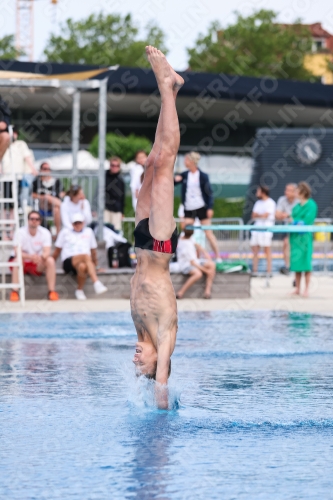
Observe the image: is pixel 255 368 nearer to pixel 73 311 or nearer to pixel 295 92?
pixel 73 311

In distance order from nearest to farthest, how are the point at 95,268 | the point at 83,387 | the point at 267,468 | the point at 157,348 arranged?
the point at 267,468
the point at 157,348
the point at 83,387
the point at 95,268

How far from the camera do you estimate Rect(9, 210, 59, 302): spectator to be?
13.6 metres

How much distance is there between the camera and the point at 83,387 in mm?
6617

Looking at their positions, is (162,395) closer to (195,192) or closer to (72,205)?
(72,205)

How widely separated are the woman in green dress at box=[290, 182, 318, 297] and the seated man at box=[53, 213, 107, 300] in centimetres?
311

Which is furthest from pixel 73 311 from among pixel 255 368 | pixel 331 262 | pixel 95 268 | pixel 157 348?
pixel 331 262

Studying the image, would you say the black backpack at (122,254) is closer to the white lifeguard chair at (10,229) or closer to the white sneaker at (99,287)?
the white sneaker at (99,287)

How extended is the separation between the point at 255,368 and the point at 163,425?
249 centimetres

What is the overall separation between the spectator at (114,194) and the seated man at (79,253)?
2.77m

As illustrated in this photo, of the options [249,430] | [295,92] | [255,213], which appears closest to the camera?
[249,430]

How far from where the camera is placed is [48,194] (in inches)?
628

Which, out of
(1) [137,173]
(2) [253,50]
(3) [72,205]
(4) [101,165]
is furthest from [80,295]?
(2) [253,50]

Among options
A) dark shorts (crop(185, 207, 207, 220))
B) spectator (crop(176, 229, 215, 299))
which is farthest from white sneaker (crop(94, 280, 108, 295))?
dark shorts (crop(185, 207, 207, 220))

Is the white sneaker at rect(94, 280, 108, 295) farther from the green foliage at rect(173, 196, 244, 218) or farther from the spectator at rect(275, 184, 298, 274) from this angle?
the green foliage at rect(173, 196, 244, 218)
